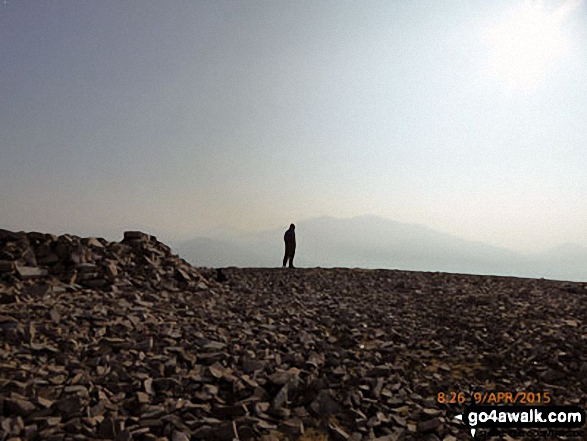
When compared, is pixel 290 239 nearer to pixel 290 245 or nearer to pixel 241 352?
pixel 290 245

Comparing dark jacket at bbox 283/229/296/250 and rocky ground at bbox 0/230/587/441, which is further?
dark jacket at bbox 283/229/296/250

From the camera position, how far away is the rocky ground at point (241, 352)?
5.66 meters

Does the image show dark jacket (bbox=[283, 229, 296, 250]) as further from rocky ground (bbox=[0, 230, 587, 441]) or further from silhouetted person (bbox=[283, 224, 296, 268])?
rocky ground (bbox=[0, 230, 587, 441])

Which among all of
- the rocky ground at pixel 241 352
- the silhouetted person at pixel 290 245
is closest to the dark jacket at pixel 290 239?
the silhouetted person at pixel 290 245

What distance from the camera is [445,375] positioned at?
25.4 ft

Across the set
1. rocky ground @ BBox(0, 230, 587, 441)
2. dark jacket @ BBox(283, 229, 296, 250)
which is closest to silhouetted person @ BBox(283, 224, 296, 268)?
dark jacket @ BBox(283, 229, 296, 250)

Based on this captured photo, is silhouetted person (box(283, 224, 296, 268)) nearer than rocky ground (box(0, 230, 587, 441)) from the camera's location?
No

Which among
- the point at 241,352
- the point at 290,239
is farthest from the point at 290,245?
the point at 241,352

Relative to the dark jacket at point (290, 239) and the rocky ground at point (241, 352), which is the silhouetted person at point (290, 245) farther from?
the rocky ground at point (241, 352)

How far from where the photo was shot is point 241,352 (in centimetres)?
781

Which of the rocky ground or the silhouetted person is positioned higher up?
the silhouetted person

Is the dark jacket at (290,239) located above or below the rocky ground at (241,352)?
above

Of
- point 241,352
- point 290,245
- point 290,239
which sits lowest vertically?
point 241,352

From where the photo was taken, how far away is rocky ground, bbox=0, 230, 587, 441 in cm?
566
